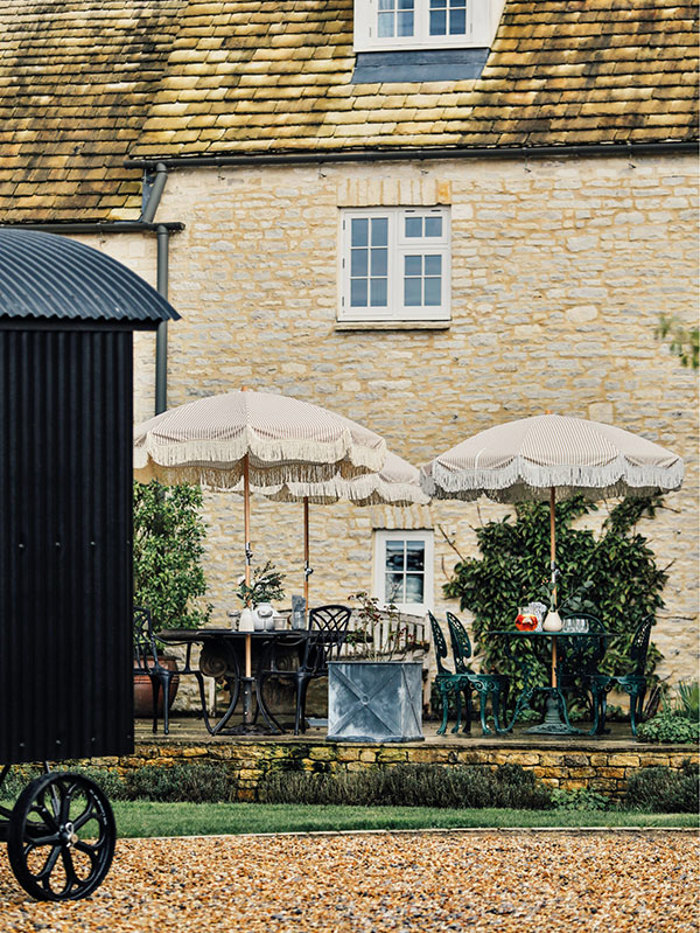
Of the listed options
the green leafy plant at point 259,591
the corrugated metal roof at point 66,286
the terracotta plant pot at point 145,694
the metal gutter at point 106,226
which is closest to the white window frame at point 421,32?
the metal gutter at point 106,226

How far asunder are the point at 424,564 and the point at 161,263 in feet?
→ 14.3

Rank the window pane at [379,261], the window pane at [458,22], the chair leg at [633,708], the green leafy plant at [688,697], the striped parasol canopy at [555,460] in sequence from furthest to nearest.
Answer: the window pane at [458,22]
the window pane at [379,261]
the green leafy plant at [688,697]
the chair leg at [633,708]
the striped parasol canopy at [555,460]

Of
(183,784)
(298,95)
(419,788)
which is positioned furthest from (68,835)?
(298,95)

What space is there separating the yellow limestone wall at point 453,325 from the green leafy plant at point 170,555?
14.9 inches

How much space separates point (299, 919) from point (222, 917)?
376mm

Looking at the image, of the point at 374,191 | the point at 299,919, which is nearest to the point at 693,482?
the point at 374,191

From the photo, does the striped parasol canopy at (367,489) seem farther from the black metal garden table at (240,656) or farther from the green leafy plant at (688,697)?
the green leafy plant at (688,697)

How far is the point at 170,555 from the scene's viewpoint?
17.5 m

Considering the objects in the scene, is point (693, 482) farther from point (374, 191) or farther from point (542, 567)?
point (374, 191)

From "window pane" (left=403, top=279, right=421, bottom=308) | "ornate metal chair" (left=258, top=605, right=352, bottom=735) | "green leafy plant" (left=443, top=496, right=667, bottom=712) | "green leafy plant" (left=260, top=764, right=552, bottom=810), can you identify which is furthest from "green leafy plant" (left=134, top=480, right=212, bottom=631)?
"green leafy plant" (left=260, top=764, right=552, bottom=810)

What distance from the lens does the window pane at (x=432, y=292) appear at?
1838 cm

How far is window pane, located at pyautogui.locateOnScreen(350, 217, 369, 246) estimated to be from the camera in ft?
60.9

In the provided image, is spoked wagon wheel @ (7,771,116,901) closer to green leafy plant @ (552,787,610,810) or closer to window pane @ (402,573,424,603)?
green leafy plant @ (552,787,610,810)

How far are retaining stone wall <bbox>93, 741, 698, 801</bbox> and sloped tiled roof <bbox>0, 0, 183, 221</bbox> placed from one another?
7462 millimetres
